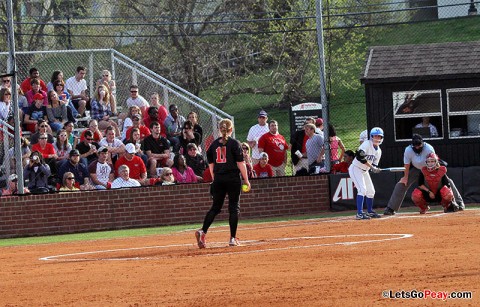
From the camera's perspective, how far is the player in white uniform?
19938 mm

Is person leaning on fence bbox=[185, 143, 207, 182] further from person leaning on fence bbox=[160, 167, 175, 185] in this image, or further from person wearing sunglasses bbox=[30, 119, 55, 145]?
person wearing sunglasses bbox=[30, 119, 55, 145]

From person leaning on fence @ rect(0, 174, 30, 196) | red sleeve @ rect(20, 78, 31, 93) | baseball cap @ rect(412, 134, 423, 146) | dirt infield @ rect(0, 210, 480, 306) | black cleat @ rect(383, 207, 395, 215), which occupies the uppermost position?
red sleeve @ rect(20, 78, 31, 93)

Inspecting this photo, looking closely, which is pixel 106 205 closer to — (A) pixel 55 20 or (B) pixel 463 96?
(B) pixel 463 96

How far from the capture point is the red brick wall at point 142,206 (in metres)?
21.4

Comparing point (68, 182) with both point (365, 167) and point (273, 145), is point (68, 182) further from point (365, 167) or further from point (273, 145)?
point (365, 167)

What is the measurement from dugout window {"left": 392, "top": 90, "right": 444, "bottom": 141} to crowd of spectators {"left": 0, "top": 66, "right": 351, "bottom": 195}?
175cm


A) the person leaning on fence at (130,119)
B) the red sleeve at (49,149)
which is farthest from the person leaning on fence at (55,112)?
the person leaning on fence at (130,119)

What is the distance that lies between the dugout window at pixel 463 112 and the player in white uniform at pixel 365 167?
514 cm

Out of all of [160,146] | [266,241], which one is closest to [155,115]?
[160,146]

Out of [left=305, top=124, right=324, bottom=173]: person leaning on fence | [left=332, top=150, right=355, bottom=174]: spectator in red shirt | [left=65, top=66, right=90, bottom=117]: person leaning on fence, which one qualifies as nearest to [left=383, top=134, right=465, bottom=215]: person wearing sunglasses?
[left=332, top=150, right=355, bottom=174]: spectator in red shirt

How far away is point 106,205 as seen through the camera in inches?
861

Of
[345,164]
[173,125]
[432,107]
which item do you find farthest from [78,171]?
[432,107]

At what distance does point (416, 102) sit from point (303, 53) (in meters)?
8.59

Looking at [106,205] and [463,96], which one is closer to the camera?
[106,205]
